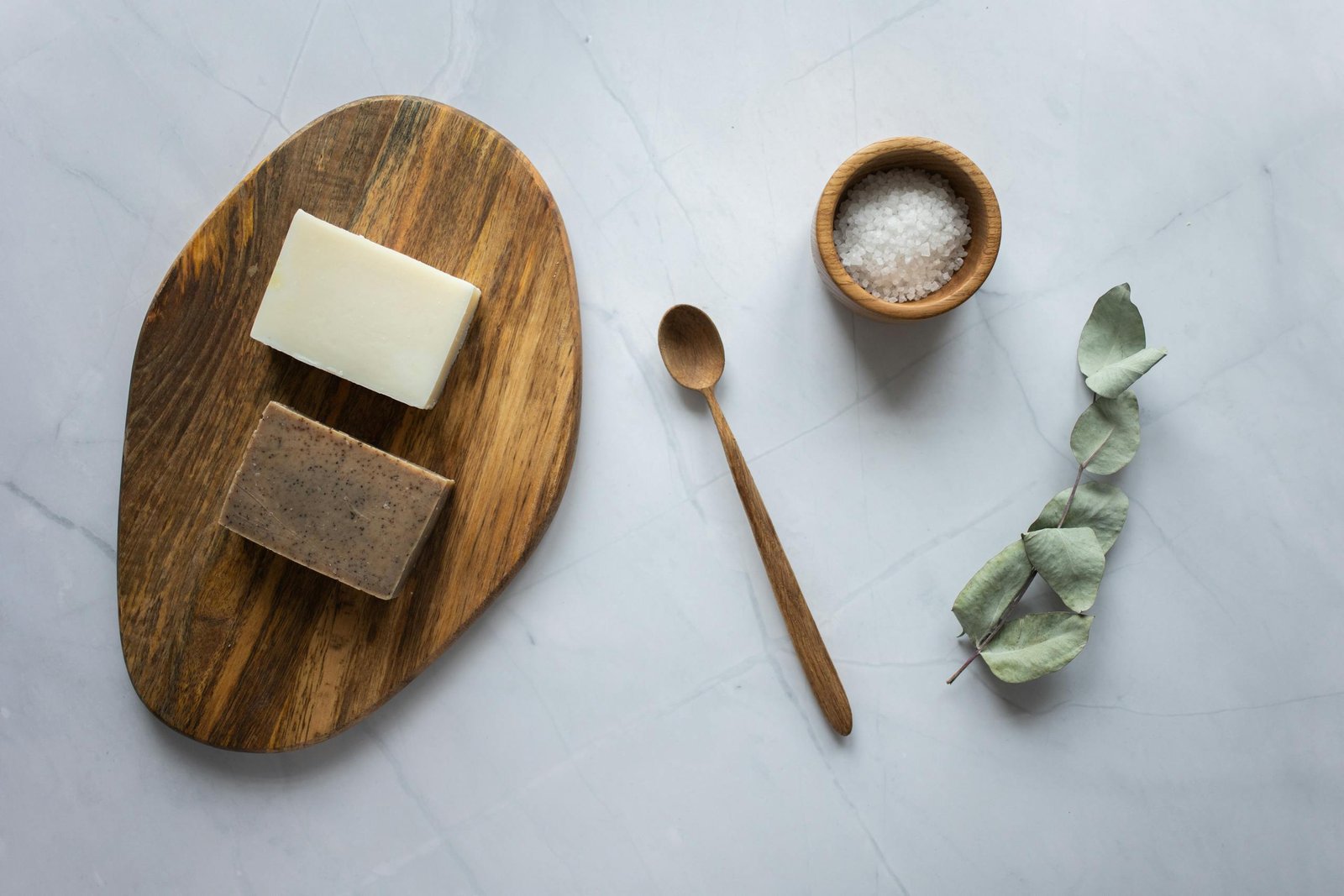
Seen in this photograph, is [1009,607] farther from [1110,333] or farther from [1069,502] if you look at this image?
[1110,333]

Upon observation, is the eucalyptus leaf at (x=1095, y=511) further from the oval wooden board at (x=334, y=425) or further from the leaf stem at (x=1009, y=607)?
the oval wooden board at (x=334, y=425)

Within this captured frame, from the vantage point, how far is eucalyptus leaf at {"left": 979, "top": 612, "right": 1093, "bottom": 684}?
1365 mm

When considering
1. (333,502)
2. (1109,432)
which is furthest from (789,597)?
(333,502)

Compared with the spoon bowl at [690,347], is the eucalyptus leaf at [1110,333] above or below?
above

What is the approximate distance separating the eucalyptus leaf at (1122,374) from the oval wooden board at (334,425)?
0.88 m

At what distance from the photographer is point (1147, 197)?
1.44m

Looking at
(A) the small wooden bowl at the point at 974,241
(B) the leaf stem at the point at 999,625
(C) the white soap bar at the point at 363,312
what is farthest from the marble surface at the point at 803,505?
(C) the white soap bar at the point at 363,312

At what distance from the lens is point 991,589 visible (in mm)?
1382

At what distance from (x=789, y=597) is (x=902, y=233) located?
63 cm

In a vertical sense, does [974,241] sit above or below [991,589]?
above

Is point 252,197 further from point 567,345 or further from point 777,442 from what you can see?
point 777,442

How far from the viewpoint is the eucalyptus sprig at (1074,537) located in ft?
4.43

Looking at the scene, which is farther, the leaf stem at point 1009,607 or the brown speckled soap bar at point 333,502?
the leaf stem at point 1009,607

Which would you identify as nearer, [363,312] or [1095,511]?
[363,312]
